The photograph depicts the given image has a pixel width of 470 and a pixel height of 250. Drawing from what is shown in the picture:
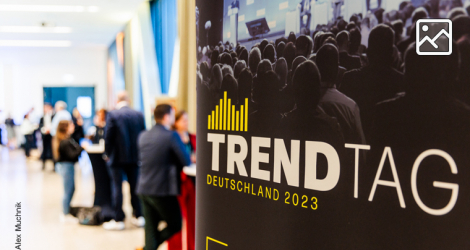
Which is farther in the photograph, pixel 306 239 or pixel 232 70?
pixel 232 70

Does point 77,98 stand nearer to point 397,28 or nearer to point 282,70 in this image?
point 282,70

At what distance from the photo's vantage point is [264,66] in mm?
1217

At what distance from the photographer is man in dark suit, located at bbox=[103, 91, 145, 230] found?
166 inches

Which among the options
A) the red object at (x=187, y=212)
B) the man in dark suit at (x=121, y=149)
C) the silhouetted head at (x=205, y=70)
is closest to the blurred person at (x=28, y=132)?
the man in dark suit at (x=121, y=149)

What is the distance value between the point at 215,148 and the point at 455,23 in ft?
2.77

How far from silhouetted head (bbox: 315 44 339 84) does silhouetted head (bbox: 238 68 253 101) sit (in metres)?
0.26

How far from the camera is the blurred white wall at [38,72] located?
1321 centimetres

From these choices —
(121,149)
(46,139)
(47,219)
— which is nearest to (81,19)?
(46,139)

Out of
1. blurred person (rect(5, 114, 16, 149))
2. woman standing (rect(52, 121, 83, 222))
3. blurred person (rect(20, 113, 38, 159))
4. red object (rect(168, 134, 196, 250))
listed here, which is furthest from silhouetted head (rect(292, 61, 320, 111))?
blurred person (rect(5, 114, 16, 149))

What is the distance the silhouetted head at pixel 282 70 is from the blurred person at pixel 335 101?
0.40 ft

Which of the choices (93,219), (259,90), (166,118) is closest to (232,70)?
(259,90)

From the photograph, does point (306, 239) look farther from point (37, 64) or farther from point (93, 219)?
point (37, 64)

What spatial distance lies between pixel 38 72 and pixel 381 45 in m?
14.5

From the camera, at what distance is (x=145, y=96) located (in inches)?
320
